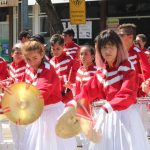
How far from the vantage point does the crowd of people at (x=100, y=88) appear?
5.37 m

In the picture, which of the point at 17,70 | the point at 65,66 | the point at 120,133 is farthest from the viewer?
the point at 65,66

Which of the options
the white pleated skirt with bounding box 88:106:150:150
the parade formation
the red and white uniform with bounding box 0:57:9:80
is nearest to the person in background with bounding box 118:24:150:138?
the parade formation

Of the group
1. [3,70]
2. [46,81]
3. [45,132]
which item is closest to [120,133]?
[46,81]

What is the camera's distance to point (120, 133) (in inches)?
212

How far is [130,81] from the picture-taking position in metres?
5.36

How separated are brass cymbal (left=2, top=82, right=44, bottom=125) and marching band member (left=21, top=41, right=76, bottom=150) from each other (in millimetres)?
318

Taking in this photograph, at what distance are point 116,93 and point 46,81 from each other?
3.91 feet

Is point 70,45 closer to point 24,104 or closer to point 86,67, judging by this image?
point 86,67

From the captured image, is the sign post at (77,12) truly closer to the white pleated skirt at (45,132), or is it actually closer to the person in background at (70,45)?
the person in background at (70,45)

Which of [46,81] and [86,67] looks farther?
[86,67]

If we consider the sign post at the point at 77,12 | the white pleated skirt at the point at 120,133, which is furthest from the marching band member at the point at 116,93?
the sign post at the point at 77,12

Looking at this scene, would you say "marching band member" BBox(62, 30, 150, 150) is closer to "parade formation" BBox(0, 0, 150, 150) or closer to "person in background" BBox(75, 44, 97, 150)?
"parade formation" BBox(0, 0, 150, 150)

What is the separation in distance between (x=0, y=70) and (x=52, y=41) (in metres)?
0.96

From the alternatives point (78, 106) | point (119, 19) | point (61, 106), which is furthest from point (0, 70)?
point (119, 19)
